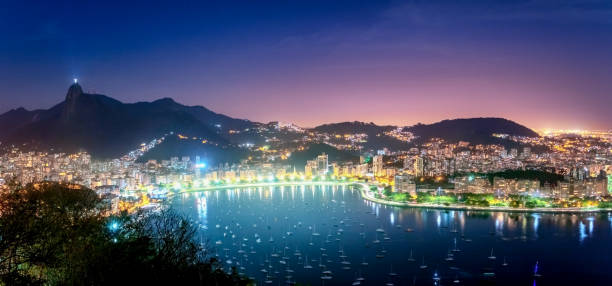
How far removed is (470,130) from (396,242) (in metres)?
43.7

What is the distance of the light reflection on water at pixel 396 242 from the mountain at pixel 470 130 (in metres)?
34.2

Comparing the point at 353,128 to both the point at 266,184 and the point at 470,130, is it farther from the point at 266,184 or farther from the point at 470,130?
the point at 266,184

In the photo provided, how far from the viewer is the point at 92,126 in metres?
31.9

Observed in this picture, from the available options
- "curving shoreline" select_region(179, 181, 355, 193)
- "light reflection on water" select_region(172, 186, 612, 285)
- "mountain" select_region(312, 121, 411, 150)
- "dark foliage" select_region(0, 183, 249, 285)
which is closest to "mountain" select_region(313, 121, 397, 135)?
"mountain" select_region(312, 121, 411, 150)

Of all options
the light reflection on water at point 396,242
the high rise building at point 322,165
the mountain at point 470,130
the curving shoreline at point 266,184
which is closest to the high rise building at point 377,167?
the curving shoreline at point 266,184

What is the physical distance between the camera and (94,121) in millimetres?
32094

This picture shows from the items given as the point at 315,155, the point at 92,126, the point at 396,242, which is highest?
the point at 92,126

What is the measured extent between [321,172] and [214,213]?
15.6 m

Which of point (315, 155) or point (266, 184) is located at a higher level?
point (315, 155)

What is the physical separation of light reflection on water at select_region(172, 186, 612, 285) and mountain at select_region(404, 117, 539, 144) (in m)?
34.2

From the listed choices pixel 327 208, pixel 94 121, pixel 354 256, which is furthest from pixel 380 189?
pixel 94 121

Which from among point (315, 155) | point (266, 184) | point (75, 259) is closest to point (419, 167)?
point (266, 184)

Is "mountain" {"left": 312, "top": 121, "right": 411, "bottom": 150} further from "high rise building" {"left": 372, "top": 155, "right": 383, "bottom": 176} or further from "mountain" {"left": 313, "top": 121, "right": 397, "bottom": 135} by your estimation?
"high rise building" {"left": 372, "top": 155, "right": 383, "bottom": 176}

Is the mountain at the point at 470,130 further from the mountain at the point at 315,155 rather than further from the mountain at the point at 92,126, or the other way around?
the mountain at the point at 92,126
